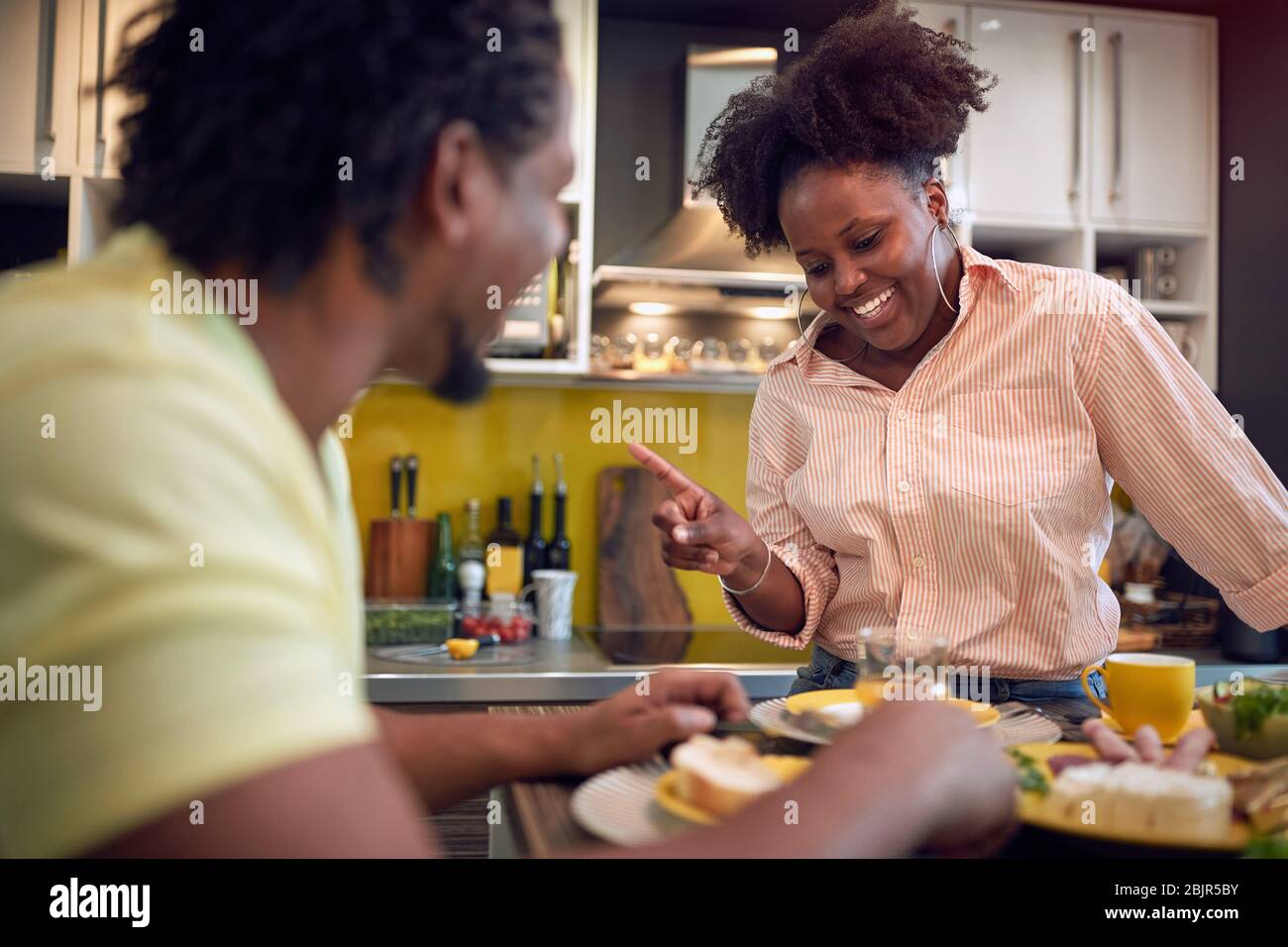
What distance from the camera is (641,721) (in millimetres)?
864

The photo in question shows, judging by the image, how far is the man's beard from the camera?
70 centimetres

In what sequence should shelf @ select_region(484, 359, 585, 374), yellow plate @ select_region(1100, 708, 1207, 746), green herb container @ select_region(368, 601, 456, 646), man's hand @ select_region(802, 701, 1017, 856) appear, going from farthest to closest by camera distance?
1. shelf @ select_region(484, 359, 585, 374)
2. green herb container @ select_region(368, 601, 456, 646)
3. yellow plate @ select_region(1100, 708, 1207, 746)
4. man's hand @ select_region(802, 701, 1017, 856)

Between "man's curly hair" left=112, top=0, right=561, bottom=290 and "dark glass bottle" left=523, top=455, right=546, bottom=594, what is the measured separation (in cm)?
226

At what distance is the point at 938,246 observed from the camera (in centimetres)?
152

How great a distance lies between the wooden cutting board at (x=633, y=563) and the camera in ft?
9.56

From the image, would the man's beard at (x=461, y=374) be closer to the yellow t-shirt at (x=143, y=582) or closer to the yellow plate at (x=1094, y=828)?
the yellow t-shirt at (x=143, y=582)

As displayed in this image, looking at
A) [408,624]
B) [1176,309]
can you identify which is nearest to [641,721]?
[408,624]

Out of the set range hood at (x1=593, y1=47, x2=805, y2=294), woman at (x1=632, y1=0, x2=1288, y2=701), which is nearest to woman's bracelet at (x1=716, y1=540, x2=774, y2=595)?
woman at (x1=632, y1=0, x2=1288, y2=701)

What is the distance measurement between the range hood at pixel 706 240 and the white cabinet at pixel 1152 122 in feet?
3.07

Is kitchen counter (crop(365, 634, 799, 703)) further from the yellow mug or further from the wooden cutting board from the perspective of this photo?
the yellow mug

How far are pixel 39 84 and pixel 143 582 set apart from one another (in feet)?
8.08

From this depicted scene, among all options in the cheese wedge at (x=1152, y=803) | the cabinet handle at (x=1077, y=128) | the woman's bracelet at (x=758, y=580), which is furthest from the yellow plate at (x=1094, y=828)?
the cabinet handle at (x=1077, y=128)
